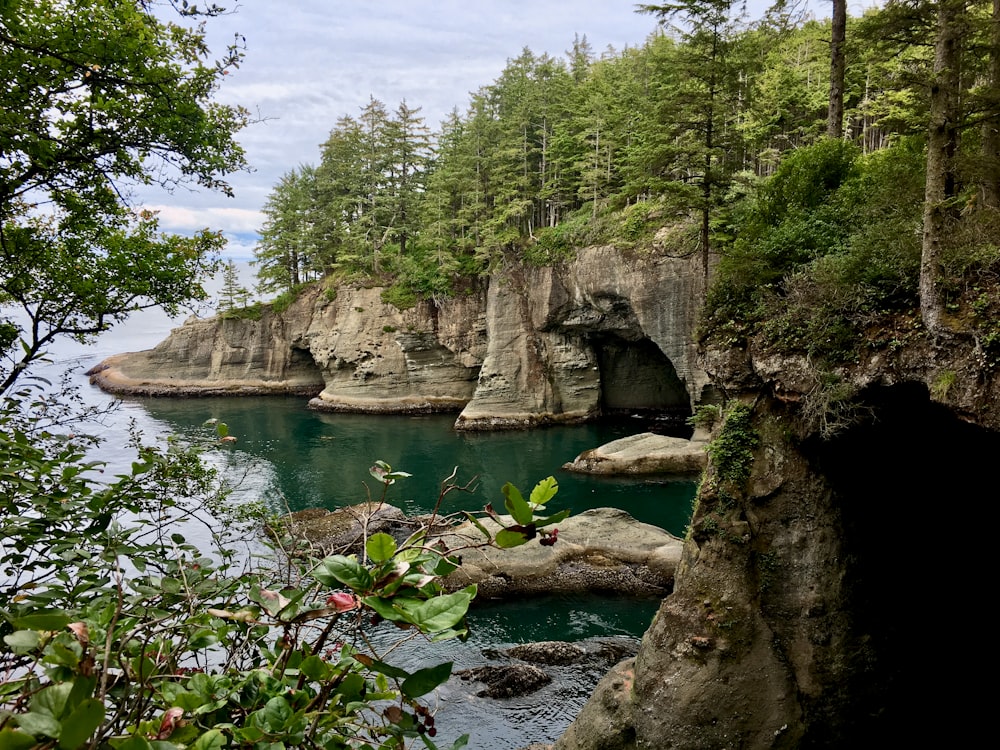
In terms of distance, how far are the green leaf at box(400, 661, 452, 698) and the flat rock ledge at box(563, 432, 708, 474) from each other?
23522mm

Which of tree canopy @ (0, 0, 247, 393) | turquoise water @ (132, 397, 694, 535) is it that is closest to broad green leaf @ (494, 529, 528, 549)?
tree canopy @ (0, 0, 247, 393)

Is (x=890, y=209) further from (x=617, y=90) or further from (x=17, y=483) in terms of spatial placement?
(x=617, y=90)

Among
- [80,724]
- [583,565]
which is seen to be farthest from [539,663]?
[80,724]

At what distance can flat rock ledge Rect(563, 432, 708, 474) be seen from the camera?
24188 millimetres

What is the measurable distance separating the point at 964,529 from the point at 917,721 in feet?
9.62

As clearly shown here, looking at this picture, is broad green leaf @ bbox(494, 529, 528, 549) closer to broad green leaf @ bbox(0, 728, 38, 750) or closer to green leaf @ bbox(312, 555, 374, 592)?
green leaf @ bbox(312, 555, 374, 592)

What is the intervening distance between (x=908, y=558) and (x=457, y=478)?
18.2 m

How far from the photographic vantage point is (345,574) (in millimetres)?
1684

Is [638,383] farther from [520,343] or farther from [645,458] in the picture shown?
[645,458]

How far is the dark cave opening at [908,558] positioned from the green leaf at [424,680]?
24.8 feet

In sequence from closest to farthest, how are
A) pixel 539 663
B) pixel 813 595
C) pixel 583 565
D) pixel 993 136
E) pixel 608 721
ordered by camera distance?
pixel 993 136
pixel 813 595
pixel 608 721
pixel 539 663
pixel 583 565

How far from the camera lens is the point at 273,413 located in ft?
133

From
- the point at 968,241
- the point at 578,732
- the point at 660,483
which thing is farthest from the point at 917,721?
the point at 660,483

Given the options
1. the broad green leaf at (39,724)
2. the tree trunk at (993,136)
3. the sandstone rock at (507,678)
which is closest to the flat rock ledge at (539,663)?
the sandstone rock at (507,678)
